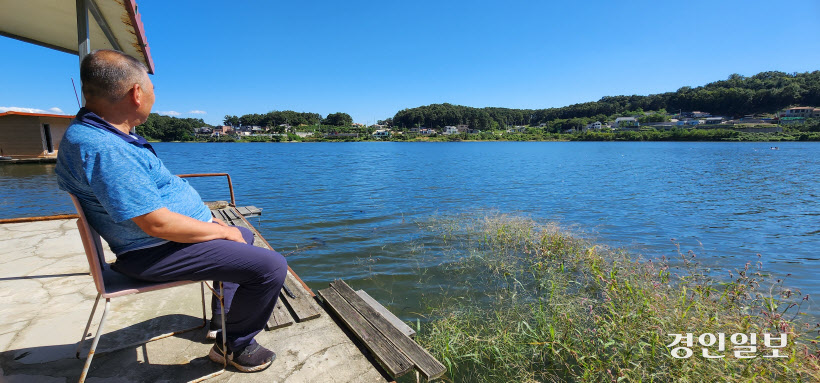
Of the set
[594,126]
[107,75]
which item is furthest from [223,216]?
[594,126]

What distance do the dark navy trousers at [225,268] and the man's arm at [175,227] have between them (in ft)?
0.22

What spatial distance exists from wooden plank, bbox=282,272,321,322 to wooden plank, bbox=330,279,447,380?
348 mm

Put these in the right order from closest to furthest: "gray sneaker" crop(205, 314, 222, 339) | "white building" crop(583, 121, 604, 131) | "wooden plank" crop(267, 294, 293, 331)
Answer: "gray sneaker" crop(205, 314, 222, 339) → "wooden plank" crop(267, 294, 293, 331) → "white building" crop(583, 121, 604, 131)

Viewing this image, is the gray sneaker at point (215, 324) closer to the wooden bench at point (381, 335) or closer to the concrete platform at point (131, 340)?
the concrete platform at point (131, 340)

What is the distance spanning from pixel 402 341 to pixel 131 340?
198cm

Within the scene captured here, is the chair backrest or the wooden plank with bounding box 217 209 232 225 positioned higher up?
the chair backrest

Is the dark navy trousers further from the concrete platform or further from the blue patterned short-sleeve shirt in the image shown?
the concrete platform

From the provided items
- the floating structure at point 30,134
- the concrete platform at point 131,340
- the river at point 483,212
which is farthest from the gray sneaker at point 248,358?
the floating structure at point 30,134

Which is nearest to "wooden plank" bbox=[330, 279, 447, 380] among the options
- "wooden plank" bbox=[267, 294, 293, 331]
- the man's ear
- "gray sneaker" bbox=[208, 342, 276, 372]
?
"wooden plank" bbox=[267, 294, 293, 331]

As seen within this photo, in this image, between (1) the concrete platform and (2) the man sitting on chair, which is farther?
(1) the concrete platform

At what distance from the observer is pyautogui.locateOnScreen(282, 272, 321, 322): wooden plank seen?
2986 mm

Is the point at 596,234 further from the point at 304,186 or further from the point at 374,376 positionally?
the point at 304,186

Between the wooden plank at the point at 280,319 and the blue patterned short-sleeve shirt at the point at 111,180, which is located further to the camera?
the wooden plank at the point at 280,319

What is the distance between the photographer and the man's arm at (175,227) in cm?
168
